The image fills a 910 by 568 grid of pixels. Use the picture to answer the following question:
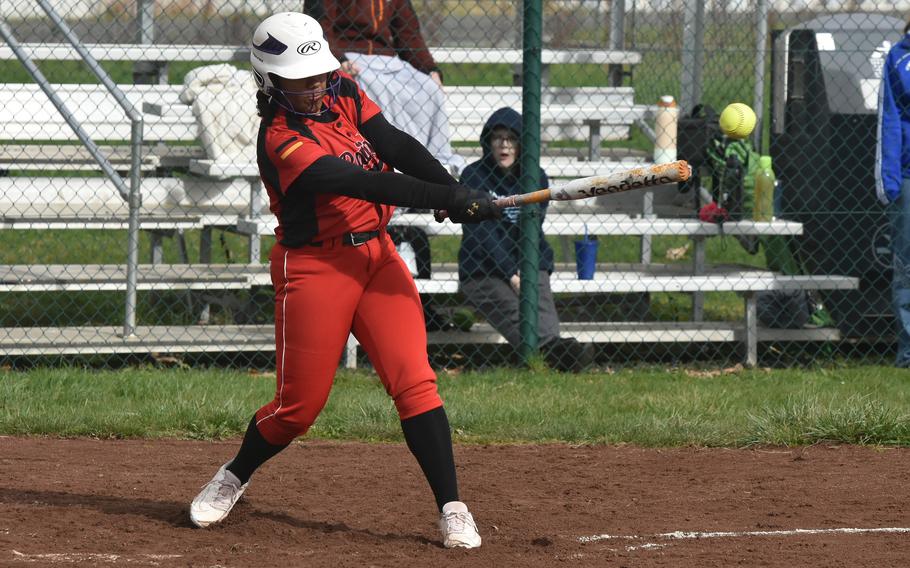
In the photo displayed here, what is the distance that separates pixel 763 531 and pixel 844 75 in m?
4.98

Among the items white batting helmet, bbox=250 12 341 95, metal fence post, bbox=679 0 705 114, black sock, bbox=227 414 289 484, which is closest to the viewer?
white batting helmet, bbox=250 12 341 95

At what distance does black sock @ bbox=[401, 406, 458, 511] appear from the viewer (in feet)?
14.6

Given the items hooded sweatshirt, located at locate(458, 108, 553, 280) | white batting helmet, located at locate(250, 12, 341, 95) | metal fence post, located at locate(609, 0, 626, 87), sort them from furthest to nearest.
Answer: metal fence post, located at locate(609, 0, 626, 87), hooded sweatshirt, located at locate(458, 108, 553, 280), white batting helmet, located at locate(250, 12, 341, 95)

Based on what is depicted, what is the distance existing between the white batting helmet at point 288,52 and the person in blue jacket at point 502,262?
361 cm

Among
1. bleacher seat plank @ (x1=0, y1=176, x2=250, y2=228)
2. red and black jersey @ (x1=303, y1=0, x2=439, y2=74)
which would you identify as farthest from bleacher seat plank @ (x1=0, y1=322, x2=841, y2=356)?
red and black jersey @ (x1=303, y1=0, x2=439, y2=74)

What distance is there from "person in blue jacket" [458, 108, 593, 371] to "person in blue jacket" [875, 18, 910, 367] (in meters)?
2.05

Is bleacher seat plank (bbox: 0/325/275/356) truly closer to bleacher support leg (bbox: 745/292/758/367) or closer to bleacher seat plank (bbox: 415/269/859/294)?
bleacher seat plank (bbox: 415/269/859/294)

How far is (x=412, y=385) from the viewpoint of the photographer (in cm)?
446

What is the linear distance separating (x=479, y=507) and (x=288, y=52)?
195 cm

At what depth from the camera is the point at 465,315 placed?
31.5 ft

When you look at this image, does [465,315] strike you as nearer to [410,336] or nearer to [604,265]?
[604,265]

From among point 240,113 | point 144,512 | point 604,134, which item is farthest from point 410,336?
point 604,134

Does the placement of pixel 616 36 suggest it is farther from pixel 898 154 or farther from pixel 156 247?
pixel 156 247

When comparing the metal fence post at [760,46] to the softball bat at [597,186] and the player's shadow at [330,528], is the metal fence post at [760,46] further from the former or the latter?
the player's shadow at [330,528]
